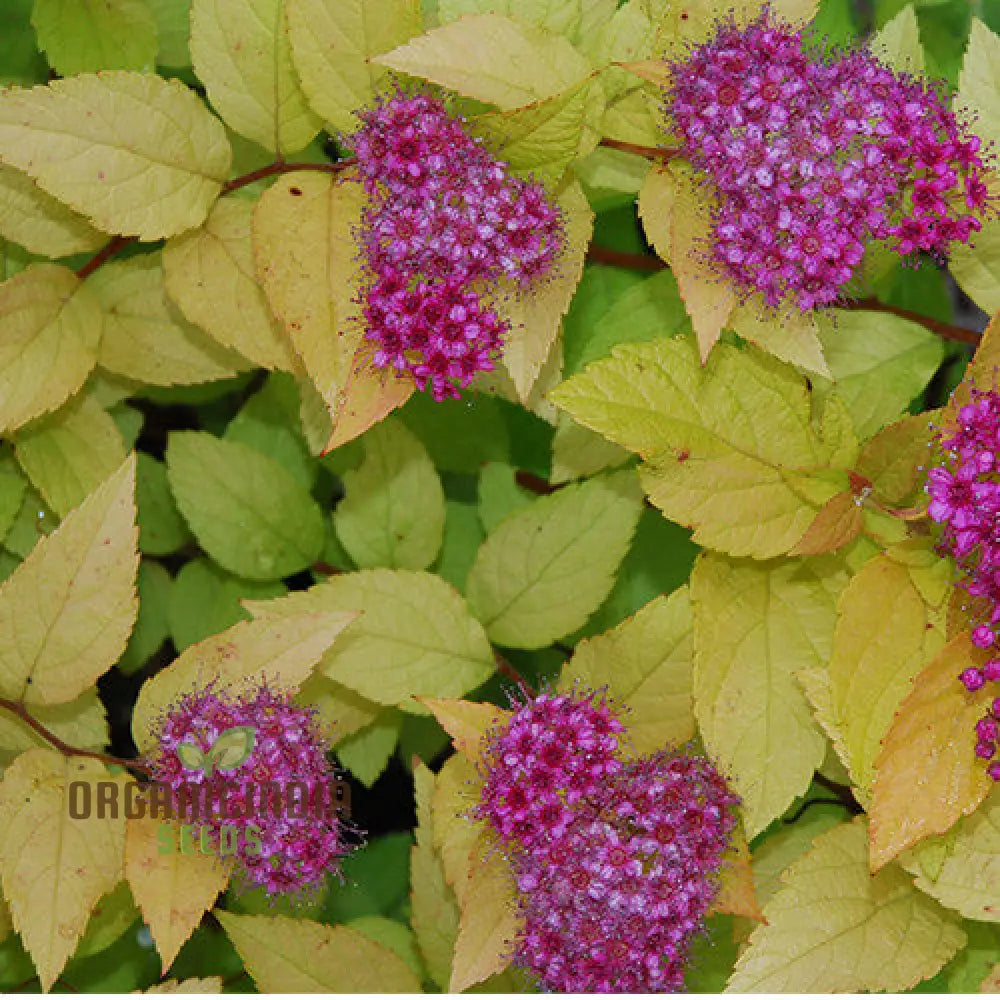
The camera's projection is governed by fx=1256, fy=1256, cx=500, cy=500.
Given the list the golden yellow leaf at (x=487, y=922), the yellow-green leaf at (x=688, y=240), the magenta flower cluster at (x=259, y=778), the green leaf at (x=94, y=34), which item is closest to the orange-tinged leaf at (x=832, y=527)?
the yellow-green leaf at (x=688, y=240)

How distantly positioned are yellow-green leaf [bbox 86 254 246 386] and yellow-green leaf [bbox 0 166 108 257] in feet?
0.45

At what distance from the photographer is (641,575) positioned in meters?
2.63

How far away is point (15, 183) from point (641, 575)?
144cm

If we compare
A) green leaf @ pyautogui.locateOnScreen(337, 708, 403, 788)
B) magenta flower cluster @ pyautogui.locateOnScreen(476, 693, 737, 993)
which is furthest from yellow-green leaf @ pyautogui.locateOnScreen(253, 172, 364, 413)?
green leaf @ pyautogui.locateOnScreen(337, 708, 403, 788)

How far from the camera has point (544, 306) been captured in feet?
6.87

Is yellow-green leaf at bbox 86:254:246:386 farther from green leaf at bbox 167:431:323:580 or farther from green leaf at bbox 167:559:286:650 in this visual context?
green leaf at bbox 167:559:286:650

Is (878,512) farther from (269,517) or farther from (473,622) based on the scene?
(269,517)

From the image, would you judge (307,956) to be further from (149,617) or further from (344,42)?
(344,42)

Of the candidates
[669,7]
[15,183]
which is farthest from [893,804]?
[15,183]

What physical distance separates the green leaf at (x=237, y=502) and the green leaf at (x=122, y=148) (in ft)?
1.76

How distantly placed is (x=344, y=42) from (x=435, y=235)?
35 centimetres

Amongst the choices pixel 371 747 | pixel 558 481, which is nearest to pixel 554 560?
pixel 558 481

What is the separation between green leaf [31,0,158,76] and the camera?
2.46 metres

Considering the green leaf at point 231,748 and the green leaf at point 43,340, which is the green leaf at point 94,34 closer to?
the green leaf at point 43,340
